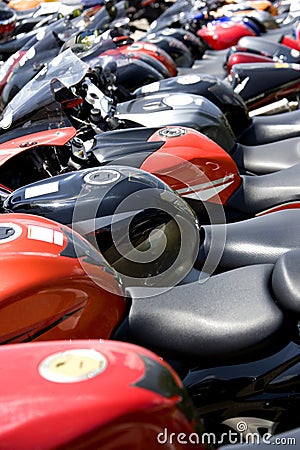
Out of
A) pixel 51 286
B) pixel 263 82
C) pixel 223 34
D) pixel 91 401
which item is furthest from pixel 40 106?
pixel 223 34

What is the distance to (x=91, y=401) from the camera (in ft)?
3.61

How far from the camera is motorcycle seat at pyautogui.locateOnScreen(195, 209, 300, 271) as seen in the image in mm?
2348

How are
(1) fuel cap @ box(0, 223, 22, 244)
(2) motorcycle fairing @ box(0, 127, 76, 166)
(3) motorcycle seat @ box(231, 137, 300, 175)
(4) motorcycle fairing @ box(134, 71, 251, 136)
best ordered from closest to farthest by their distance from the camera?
(1) fuel cap @ box(0, 223, 22, 244) → (2) motorcycle fairing @ box(0, 127, 76, 166) → (3) motorcycle seat @ box(231, 137, 300, 175) → (4) motorcycle fairing @ box(134, 71, 251, 136)

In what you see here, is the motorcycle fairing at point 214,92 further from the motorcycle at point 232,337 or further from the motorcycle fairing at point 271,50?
the motorcycle at point 232,337

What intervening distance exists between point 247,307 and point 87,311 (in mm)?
444

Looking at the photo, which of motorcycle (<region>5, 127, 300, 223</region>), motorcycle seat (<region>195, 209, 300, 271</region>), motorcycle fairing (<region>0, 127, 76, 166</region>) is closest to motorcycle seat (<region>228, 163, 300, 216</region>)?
motorcycle (<region>5, 127, 300, 223</region>)

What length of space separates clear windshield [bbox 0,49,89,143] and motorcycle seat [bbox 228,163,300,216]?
0.84 meters

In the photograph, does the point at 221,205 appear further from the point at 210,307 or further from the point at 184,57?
the point at 184,57

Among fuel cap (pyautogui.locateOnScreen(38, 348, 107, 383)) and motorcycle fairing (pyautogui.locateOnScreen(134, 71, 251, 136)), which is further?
motorcycle fairing (pyautogui.locateOnScreen(134, 71, 251, 136))

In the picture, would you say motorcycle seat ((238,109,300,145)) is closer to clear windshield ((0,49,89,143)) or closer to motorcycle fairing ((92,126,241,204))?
motorcycle fairing ((92,126,241,204))

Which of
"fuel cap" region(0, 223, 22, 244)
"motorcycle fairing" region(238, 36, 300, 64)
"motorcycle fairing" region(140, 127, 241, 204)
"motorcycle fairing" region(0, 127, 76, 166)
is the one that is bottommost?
"motorcycle fairing" region(238, 36, 300, 64)

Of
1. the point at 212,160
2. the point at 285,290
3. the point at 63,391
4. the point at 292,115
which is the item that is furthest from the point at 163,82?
the point at 63,391

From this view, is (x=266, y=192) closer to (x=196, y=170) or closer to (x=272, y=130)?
(x=196, y=170)

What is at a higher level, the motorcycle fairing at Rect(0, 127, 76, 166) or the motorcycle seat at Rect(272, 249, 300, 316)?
the motorcycle fairing at Rect(0, 127, 76, 166)
